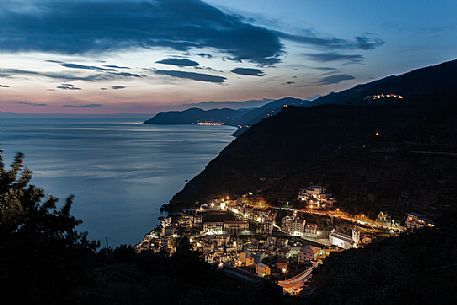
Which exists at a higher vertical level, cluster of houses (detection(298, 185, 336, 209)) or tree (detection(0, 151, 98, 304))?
tree (detection(0, 151, 98, 304))

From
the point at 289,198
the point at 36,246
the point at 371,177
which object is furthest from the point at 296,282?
the point at 371,177

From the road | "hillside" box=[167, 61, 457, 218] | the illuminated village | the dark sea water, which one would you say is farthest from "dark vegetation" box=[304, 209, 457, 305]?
the dark sea water

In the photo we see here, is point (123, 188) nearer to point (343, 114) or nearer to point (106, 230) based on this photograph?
point (106, 230)

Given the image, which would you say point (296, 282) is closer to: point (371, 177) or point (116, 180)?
point (371, 177)

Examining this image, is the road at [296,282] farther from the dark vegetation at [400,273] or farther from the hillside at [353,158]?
the hillside at [353,158]

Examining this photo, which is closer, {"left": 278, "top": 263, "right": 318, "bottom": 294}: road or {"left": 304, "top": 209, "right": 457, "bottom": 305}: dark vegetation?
{"left": 304, "top": 209, "right": 457, "bottom": 305}: dark vegetation

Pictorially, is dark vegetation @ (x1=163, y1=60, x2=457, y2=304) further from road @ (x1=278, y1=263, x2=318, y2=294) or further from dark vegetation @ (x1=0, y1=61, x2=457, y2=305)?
road @ (x1=278, y1=263, x2=318, y2=294)

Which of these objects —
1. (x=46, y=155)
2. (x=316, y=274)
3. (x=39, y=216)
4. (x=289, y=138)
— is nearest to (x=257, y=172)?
(x=289, y=138)
